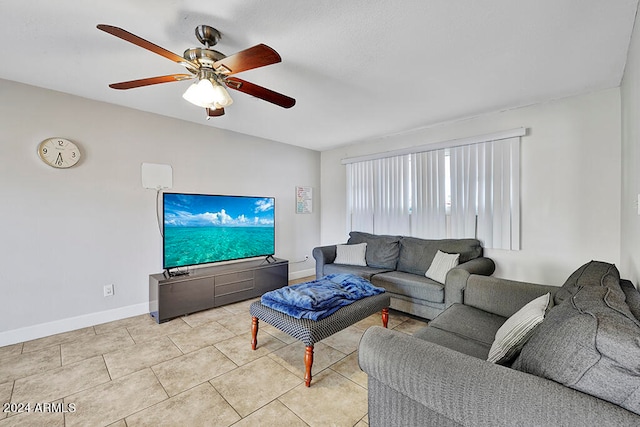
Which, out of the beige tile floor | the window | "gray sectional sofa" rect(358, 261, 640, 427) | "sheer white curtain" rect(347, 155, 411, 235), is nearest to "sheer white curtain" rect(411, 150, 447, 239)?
the window

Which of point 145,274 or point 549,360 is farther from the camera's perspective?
point 145,274

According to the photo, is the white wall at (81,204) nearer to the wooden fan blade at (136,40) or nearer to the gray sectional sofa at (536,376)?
the wooden fan blade at (136,40)

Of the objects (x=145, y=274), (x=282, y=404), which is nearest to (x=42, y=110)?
(x=145, y=274)

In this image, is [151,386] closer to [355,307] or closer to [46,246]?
[355,307]

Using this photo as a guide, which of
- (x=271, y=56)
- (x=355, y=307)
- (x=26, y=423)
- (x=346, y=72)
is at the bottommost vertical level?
(x=26, y=423)

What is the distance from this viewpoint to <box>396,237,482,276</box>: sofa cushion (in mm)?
3240

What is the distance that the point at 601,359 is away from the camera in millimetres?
807

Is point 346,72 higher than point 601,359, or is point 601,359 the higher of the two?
point 346,72

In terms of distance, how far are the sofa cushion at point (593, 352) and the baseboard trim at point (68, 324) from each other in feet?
12.1

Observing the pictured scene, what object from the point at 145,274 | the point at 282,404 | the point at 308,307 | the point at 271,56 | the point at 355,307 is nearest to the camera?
the point at 271,56

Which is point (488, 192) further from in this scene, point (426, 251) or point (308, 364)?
point (308, 364)

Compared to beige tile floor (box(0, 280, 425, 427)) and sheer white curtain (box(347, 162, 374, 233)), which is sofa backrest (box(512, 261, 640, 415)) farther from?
sheer white curtain (box(347, 162, 374, 233))

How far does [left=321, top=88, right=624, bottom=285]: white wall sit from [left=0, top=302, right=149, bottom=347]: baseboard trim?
4.30m

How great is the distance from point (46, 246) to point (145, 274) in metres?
0.94
